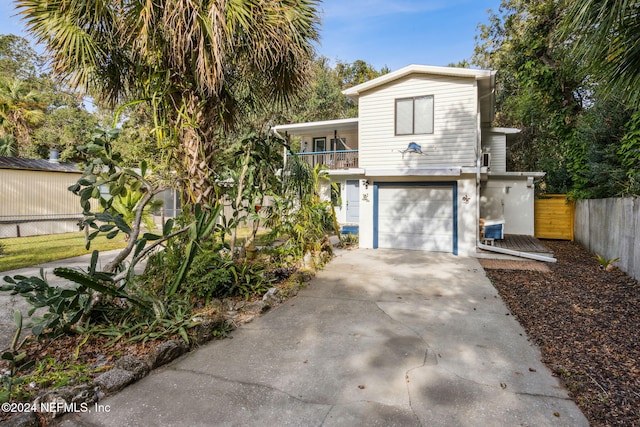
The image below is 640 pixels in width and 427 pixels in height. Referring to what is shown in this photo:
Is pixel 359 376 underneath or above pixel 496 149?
underneath

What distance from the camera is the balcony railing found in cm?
1505

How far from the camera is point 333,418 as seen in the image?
8.06 feet

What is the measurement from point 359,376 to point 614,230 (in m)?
8.14

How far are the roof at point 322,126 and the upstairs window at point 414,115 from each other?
11.4ft

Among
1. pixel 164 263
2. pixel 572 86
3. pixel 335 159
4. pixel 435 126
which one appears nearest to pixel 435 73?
pixel 435 126

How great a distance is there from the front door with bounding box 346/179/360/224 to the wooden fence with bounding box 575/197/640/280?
8.27m

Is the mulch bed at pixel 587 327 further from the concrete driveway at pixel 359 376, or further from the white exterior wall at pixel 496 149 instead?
the white exterior wall at pixel 496 149

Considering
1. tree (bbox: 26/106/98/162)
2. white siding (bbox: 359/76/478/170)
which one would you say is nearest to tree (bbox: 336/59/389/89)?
white siding (bbox: 359/76/478/170)

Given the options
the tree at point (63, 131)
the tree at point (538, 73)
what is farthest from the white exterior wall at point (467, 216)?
the tree at point (63, 131)

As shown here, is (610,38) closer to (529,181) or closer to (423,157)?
(423,157)

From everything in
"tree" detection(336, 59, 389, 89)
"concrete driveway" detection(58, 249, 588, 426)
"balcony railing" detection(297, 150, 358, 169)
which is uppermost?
"tree" detection(336, 59, 389, 89)

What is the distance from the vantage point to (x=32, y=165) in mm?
14016

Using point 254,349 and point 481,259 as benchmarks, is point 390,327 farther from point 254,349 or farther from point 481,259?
point 481,259

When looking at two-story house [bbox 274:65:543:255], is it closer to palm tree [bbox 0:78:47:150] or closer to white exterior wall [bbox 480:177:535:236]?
white exterior wall [bbox 480:177:535:236]
